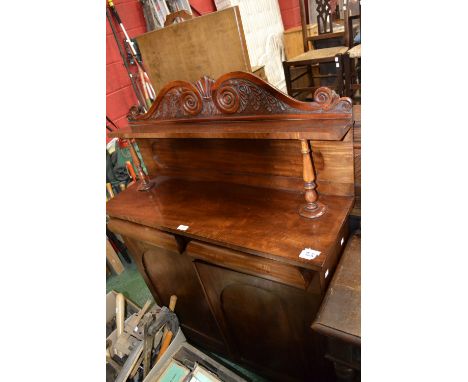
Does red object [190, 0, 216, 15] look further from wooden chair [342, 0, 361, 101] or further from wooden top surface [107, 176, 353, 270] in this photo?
wooden top surface [107, 176, 353, 270]

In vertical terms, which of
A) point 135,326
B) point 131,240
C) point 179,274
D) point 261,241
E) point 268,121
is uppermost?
point 268,121

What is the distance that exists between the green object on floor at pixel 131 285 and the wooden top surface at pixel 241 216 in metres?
1.13

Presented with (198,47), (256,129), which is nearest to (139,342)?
(256,129)

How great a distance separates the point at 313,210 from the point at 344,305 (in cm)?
Result: 35

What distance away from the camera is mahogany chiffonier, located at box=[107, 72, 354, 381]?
103cm

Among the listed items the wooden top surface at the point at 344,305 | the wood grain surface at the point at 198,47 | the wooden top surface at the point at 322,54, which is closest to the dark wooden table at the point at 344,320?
the wooden top surface at the point at 344,305

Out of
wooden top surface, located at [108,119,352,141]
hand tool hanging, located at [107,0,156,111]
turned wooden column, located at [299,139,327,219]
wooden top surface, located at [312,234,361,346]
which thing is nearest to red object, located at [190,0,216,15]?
hand tool hanging, located at [107,0,156,111]

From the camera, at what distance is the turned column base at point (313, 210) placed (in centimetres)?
111

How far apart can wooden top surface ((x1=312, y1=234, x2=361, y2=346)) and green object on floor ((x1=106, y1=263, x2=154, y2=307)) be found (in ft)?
5.70

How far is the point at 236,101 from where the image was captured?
116cm
